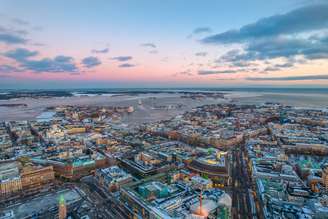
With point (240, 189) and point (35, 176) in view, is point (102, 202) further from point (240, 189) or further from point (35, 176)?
point (240, 189)

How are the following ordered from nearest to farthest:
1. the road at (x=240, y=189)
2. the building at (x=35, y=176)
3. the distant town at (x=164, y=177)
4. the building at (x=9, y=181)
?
the distant town at (x=164, y=177) → the road at (x=240, y=189) → the building at (x=9, y=181) → the building at (x=35, y=176)

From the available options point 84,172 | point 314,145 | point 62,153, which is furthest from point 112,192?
point 314,145

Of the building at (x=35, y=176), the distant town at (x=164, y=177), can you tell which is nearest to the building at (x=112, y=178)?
the distant town at (x=164, y=177)

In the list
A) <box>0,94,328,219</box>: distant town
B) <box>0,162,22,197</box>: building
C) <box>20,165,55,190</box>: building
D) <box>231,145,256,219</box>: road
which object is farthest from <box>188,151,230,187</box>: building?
<box>0,162,22,197</box>: building

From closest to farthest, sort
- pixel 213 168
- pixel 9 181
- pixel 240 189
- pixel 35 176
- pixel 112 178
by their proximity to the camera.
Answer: pixel 9 181, pixel 240 189, pixel 112 178, pixel 35 176, pixel 213 168

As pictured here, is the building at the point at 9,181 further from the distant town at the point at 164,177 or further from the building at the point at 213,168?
the building at the point at 213,168

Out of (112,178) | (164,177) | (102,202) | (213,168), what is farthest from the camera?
(213,168)

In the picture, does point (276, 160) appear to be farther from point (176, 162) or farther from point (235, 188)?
point (176, 162)

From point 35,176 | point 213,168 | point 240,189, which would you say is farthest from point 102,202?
point 240,189

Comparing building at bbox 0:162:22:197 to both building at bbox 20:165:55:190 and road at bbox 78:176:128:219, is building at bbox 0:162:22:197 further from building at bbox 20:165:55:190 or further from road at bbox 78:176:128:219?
road at bbox 78:176:128:219
